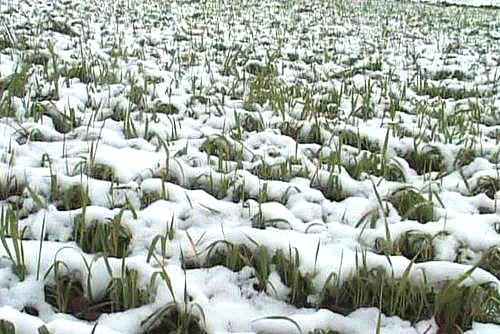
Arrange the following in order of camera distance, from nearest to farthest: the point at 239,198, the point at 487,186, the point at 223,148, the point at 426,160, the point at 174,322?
the point at 174,322 < the point at 239,198 < the point at 487,186 < the point at 223,148 < the point at 426,160

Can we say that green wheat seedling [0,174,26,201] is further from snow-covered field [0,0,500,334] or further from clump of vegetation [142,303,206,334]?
clump of vegetation [142,303,206,334]

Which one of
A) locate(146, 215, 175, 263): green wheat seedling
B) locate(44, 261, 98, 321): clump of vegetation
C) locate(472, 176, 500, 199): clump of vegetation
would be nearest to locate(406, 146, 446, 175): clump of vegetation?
locate(472, 176, 500, 199): clump of vegetation

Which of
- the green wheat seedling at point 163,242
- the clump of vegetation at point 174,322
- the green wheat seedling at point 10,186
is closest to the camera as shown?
the clump of vegetation at point 174,322

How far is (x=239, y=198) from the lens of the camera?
3.02 meters

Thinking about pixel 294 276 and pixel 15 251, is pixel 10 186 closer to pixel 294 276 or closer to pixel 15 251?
pixel 15 251

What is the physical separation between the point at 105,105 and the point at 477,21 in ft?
38.1

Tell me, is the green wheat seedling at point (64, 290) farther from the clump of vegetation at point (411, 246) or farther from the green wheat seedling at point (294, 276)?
the clump of vegetation at point (411, 246)

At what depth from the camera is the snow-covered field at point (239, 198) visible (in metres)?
2.06

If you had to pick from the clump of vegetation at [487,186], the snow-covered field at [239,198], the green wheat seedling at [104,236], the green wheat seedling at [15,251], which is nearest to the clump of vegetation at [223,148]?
the snow-covered field at [239,198]

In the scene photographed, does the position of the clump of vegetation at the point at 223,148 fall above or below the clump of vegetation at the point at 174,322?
above

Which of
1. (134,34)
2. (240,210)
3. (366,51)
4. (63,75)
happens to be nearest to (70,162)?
(240,210)

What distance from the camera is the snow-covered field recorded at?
2062mm

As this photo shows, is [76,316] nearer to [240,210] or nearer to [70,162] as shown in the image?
[240,210]

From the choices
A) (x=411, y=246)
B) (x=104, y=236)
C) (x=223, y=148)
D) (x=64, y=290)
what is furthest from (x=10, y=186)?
(x=411, y=246)
